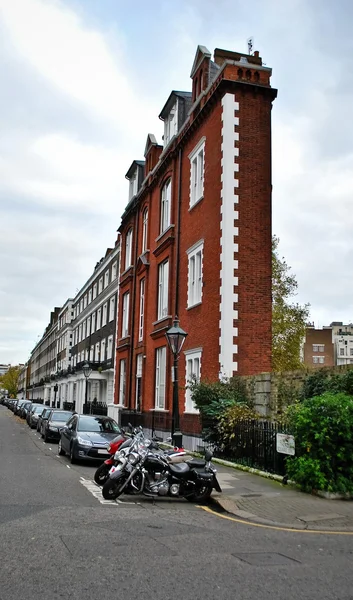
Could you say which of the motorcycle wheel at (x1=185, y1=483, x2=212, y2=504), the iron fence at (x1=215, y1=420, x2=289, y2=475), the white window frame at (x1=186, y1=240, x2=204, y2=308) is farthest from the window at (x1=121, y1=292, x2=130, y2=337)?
the motorcycle wheel at (x1=185, y1=483, x2=212, y2=504)

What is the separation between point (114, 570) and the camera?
5.93 meters

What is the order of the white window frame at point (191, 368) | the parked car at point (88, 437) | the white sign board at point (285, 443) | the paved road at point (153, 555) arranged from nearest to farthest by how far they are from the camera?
the paved road at point (153, 555) → the white sign board at point (285, 443) → the parked car at point (88, 437) → the white window frame at point (191, 368)

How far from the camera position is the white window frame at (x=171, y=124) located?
26000 mm

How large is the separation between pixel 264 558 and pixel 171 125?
22901 mm

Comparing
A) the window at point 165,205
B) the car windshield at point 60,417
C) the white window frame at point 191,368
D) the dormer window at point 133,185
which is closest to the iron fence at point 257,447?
the white window frame at point 191,368

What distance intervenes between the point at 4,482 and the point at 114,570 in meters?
7.17

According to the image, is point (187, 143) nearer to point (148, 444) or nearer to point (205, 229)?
point (205, 229)

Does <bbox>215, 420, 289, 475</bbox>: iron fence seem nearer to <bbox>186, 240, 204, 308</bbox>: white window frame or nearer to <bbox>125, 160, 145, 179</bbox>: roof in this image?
<bbox>186, 240, 204, 308</bbox>: white window frame

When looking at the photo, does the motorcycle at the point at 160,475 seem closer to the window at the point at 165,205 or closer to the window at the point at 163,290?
the window at the point at 163,290

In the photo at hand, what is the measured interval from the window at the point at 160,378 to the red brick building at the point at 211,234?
4cm

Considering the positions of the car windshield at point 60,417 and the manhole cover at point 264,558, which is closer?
the manhole cover at point 264,558

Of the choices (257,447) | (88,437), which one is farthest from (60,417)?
(257,447)

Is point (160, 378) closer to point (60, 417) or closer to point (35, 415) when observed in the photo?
point (60, 417)

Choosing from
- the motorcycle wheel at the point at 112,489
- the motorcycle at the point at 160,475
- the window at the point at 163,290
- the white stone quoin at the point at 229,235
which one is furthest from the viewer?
the window at the point at 163,290
